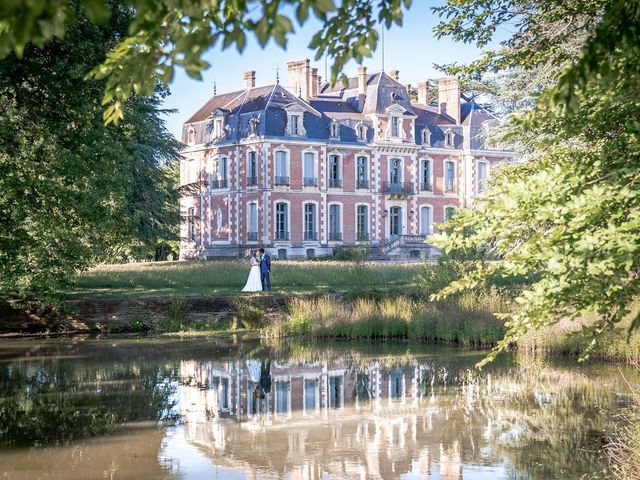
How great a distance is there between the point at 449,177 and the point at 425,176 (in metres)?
1.38

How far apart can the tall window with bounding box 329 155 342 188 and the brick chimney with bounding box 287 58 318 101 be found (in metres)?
3.23

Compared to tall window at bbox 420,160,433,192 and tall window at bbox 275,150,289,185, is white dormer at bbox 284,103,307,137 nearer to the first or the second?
tall window at bbox 275,150,289,185

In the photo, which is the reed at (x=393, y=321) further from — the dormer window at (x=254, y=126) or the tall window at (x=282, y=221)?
the dormer window at (x=254, y=126)

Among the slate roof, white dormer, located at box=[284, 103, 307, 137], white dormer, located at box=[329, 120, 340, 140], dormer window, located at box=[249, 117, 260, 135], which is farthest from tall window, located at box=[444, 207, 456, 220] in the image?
white dormer, located at box=[329, 120, 340, 140]

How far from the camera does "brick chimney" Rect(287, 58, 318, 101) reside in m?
43.1

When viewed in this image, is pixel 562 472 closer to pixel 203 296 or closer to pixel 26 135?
pixel 26 135

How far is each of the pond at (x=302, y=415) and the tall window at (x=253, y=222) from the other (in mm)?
25344

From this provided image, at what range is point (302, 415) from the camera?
9.96 metres

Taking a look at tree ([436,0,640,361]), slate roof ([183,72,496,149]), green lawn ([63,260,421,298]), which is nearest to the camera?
tree ([436,0,640,361])

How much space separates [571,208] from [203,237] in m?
39.9

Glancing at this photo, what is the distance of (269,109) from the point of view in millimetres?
40125

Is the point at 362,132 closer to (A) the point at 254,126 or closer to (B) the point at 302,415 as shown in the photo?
(A) the point at 254,126

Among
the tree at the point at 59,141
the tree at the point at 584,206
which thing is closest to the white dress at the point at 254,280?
the tree at the point at 59,141

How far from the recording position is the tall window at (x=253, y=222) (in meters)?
40.9
